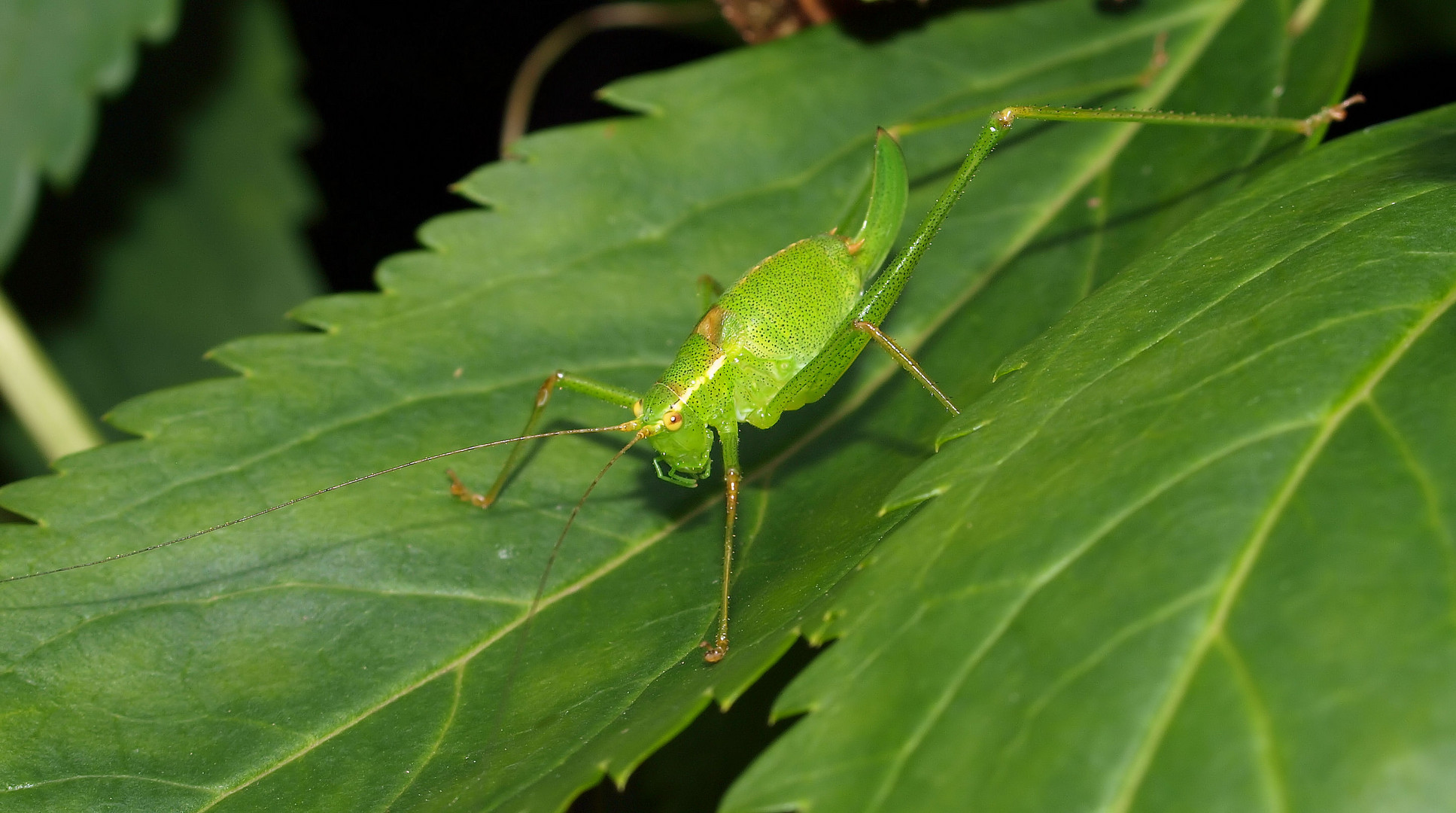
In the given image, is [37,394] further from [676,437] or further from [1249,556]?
[1249,556]

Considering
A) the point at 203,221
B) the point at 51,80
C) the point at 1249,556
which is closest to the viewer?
the point at 1249,556

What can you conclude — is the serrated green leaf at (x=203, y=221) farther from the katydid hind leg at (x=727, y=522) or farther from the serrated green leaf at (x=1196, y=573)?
the serrated green leaf at (x=1196, y=573)

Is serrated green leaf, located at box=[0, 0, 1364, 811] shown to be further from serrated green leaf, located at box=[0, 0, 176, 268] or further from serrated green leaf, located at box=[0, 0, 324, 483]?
serrated green leaf, located at box=[0, 0, 324, 483]

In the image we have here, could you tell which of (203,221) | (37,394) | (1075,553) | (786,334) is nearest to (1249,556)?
(1075,553)

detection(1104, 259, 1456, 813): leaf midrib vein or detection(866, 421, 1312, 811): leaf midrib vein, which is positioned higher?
detection(866, 421, 1312, 811): leaf midrib vein

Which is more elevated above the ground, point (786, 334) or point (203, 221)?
point (203, 221)

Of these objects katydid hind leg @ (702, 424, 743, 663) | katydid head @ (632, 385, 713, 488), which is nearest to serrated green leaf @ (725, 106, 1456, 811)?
katydid hind leg @ (702, 424, 743, 663)

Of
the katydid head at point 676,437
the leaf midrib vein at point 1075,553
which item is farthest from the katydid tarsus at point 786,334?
the leaf midrib vein at point 1075,553

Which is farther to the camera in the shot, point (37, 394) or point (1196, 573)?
point (37, 394)
